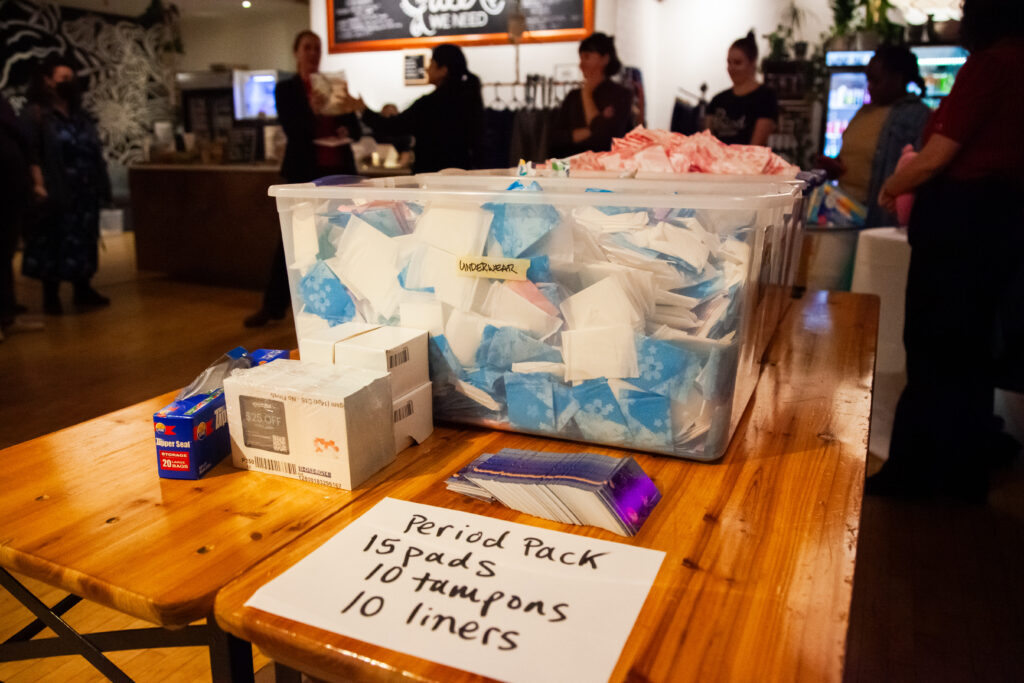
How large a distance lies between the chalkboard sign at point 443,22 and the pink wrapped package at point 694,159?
3478 millimetres

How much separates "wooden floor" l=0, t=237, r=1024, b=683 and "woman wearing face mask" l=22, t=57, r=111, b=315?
3.81 ft

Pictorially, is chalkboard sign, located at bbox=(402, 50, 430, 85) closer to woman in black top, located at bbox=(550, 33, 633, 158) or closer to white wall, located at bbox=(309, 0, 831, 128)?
white wall, located at bbox=(309, 0, 831, 128)

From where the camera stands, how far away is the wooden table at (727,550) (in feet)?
1.78

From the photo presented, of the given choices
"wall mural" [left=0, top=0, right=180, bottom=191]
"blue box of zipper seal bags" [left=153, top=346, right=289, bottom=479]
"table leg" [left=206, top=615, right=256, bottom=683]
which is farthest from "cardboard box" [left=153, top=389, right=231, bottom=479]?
"wall mural" [left=0, top=0, right=180, bottom=191]

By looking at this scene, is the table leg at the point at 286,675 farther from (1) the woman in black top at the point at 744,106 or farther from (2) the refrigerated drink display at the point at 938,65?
(2) the refrigerated drink display at the point at 938,65

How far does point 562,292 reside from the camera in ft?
2.80

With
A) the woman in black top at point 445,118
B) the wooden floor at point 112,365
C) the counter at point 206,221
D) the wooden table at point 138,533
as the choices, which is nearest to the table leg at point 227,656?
the wooden table at point 138,533

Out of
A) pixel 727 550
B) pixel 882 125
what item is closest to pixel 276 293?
pixel 882 125

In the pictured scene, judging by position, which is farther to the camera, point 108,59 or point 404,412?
point 108,59

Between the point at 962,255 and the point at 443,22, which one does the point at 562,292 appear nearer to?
the point at 962,255

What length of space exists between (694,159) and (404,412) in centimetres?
78

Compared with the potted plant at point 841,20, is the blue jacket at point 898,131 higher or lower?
lower

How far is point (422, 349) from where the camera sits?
0.92 metres

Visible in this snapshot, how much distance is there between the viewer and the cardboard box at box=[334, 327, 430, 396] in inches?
33.3
